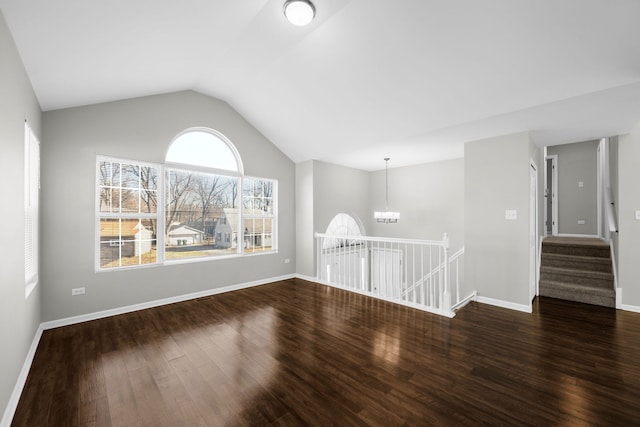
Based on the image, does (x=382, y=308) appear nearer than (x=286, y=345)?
No

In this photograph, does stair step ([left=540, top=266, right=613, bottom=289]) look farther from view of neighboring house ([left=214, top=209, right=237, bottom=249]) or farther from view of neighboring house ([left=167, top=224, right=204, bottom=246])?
view of neighboring house ([left=167, top=224, right=204, bottom=246])

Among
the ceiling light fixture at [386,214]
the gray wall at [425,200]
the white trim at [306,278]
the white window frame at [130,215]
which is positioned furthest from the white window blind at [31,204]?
the gray wall at [425,200]

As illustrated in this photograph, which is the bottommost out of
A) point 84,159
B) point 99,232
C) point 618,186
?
point 99,232

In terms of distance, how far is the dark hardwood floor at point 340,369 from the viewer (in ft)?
5.70

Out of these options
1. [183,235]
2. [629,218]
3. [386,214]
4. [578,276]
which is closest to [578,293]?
[578,276]

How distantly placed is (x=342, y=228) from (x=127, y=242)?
14.4 ft

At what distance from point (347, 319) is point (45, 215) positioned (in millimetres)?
3821

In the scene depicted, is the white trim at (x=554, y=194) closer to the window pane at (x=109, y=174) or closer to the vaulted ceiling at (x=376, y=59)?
the vaulted ceiling at (x=376, y=59)

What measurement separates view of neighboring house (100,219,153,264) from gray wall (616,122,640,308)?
263 inches

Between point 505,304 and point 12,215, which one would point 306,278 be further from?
point 12,215

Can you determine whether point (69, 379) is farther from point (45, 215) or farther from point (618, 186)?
point (618, 186)

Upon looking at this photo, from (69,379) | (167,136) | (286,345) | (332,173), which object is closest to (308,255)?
(332,173)

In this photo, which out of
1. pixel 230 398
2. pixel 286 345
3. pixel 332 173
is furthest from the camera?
pixel 332 173

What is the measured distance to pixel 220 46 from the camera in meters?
2.97
